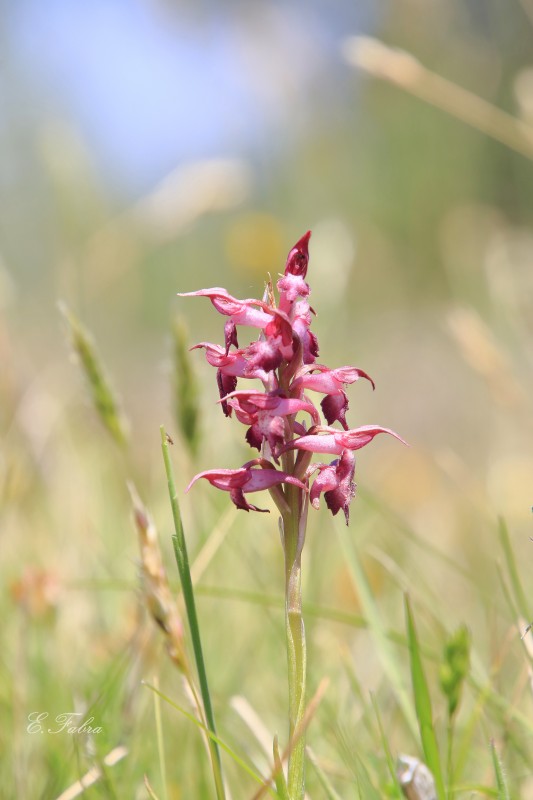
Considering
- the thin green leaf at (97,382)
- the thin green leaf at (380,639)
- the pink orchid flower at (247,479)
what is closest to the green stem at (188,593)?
the pink orchid flower at (247,479)

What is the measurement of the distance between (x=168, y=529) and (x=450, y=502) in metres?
1.62

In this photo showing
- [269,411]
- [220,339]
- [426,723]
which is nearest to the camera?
[269,411]

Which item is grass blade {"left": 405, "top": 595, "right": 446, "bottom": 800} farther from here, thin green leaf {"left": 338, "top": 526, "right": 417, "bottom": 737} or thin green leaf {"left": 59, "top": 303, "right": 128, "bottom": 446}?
thin green leaf {"left": 59, "top": 303, "right": 128, "bottom": 446}

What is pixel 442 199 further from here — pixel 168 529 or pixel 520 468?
pixel 168 529

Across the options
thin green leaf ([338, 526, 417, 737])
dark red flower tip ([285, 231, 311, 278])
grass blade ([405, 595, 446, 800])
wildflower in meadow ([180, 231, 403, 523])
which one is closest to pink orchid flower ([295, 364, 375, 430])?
wildflower in meadow ([180, 231, 403, 523])

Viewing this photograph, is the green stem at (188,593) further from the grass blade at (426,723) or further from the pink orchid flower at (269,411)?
the grass blade at (426,723)

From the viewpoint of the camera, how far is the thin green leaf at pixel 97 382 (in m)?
1.51

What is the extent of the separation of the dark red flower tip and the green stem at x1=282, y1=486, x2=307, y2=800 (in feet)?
0.73

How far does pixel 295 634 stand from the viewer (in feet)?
2.90

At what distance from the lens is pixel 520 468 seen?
3.39m

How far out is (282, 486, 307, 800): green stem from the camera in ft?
2.84

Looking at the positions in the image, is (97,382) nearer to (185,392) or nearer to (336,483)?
(185,392)

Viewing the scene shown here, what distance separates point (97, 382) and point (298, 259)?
742 millimetres

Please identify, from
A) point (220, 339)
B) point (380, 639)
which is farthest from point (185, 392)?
point (220, 339)
